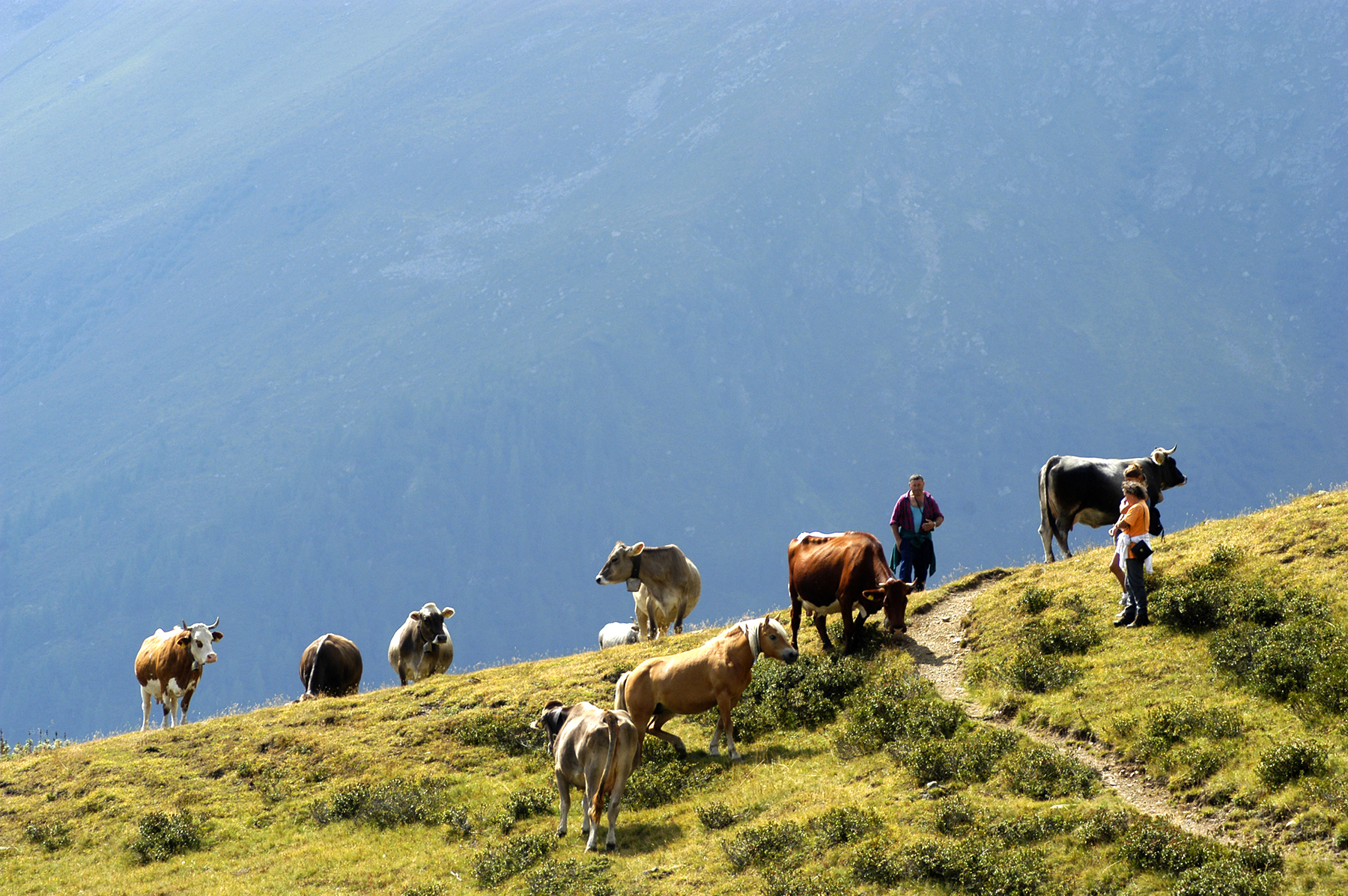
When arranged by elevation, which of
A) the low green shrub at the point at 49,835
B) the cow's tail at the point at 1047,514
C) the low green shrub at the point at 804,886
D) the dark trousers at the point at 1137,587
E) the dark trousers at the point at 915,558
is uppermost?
the cow's tail at the point at 1047,514

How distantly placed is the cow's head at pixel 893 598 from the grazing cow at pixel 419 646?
1347 centimetres

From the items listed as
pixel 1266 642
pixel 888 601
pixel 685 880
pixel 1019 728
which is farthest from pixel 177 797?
pixel 1266 642

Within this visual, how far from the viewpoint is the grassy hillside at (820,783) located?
455 inches

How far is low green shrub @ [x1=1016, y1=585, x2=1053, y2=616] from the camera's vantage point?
18.4 meters

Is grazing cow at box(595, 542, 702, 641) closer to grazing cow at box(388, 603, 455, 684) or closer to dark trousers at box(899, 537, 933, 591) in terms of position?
grazing cow at box(388, 603, 455, 684)

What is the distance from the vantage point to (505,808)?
15.7m

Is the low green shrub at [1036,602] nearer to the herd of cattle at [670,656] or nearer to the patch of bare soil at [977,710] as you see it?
the patch of bare soil at [977,710]

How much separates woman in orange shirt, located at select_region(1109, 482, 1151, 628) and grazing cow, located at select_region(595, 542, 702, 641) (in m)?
12.1

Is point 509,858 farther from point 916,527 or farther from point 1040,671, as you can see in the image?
point 916,527

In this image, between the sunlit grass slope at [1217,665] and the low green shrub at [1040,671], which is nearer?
the sunlit grass slope at [1217,665]

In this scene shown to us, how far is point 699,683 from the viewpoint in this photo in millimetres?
16047

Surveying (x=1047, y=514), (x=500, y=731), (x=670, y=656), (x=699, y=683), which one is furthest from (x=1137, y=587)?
(x=500, y=731)

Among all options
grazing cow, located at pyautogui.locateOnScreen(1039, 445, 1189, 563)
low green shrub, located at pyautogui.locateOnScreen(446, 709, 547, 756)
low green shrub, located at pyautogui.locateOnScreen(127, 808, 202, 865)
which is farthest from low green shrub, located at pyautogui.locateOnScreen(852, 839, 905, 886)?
grazing cow, located at pyautogui.locateOnScreen(1039, 445, 1189, 563)

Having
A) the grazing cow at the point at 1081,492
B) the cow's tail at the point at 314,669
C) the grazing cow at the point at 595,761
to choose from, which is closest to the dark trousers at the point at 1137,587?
the grazing cow at the point at 595,761
